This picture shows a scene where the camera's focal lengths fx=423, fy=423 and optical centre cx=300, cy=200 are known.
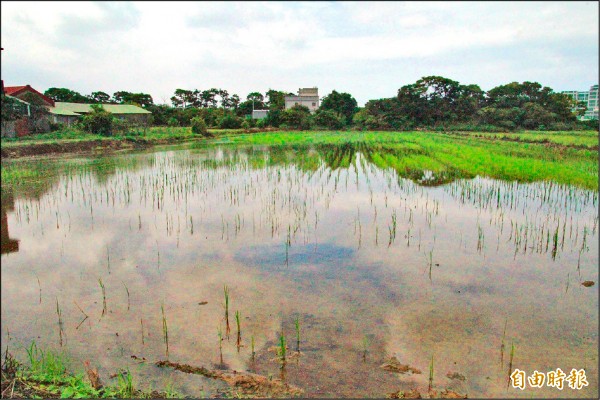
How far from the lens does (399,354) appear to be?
3127 mm

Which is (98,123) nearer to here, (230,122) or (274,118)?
(230,122)

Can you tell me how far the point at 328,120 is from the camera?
4109 centimetres

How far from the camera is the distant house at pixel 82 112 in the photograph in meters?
26.7

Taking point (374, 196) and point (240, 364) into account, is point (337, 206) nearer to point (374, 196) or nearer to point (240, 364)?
point (374, 196)

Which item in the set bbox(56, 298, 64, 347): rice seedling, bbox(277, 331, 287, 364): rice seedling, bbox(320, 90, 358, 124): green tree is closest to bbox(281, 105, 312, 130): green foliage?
bbox(320, 90, 358, 124): green tree

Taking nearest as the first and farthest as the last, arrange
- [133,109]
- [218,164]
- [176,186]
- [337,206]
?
[337,206]
[176,186]
[218,164]
[133,109]

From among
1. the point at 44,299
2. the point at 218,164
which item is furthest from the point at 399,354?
the point at 218,164

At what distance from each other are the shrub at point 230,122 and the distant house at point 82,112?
6185mm

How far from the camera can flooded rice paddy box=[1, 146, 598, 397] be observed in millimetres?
3033

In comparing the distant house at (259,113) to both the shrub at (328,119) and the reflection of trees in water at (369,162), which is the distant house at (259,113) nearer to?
the shrub at (328,119)

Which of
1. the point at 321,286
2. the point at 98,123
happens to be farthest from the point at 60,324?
the point at 98,123

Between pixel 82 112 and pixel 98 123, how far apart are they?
32.7ft

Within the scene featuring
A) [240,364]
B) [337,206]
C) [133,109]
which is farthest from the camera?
[133,109]

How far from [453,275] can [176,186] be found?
23.0 ft
